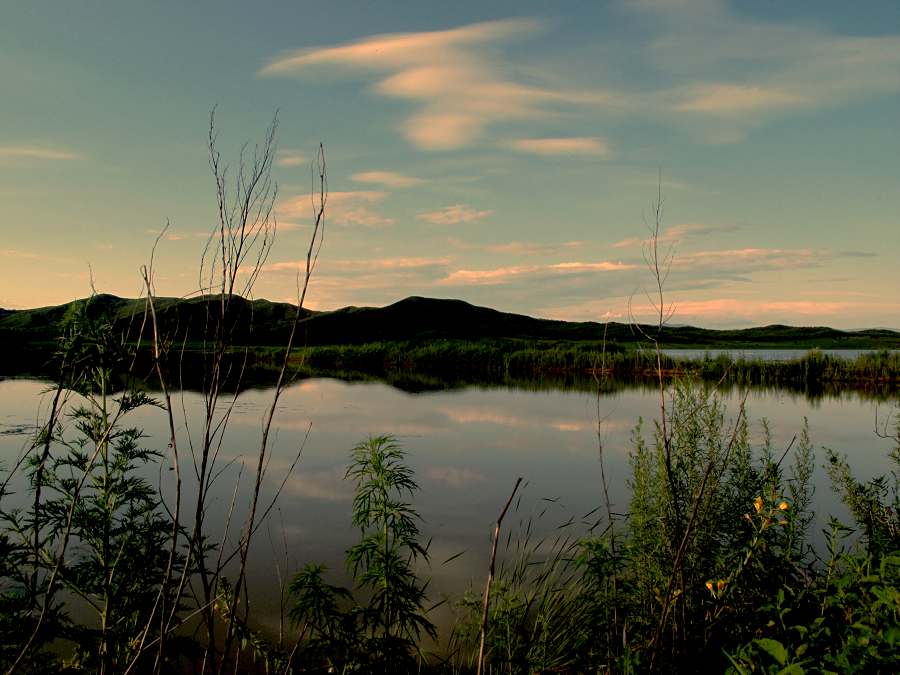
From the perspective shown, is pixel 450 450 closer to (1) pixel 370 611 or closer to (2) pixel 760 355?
(1) pixel 370 611

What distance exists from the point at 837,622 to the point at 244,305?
2719 mm

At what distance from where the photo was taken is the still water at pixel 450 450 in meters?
6.00

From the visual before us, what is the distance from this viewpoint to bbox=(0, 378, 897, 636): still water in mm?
6004

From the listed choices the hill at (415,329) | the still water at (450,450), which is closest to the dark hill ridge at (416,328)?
the hill at (415,329)

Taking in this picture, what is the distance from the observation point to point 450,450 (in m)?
10.8

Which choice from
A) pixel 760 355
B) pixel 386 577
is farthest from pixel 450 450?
pixel 760 355

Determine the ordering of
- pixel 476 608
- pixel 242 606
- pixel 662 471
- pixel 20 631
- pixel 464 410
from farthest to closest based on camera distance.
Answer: pixel 464 410 < pixel 242 606 < pixel 662 471 < pixel 476 608 < pixel 20 631

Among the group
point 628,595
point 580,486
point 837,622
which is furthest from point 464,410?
point 837,622

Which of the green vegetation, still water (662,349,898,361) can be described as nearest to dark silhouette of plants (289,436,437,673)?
the green vegetation

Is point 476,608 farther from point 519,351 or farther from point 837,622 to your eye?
point 519,351

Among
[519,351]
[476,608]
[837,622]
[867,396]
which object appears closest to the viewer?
[837,622]

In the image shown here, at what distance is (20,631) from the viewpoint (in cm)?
245

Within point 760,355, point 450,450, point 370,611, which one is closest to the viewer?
point 370,611

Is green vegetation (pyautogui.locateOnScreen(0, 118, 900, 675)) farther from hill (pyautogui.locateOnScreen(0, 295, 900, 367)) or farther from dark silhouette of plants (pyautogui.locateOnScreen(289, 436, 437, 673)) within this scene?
hill (pyautogui.locateOnScreen(0, 295, 900, 367))
